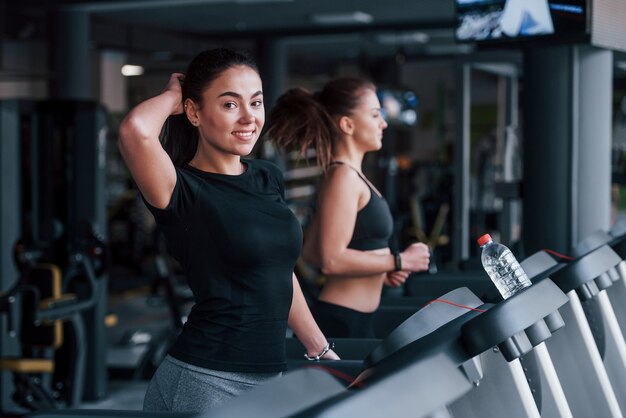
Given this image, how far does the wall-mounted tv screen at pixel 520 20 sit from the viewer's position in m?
3.27

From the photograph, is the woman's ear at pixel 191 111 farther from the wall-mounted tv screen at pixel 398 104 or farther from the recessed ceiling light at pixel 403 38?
the recessed ceiling light at pixel 403 38

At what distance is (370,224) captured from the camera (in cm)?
285

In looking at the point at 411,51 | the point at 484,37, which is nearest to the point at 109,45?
the point at 411,51

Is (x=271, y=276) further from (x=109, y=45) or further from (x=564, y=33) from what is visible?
(x=109, y=45)

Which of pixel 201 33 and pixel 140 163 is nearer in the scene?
pixel 140 163

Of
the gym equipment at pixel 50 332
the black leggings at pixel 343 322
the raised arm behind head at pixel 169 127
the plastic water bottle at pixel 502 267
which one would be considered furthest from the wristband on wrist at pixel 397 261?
the gym equipment at pixel 50 332

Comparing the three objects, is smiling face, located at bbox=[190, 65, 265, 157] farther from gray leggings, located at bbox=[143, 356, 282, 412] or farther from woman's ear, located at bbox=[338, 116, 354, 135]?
woman's ear, located at bbox=[338, 116, 354, 135]

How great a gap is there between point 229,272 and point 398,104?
9.37 m

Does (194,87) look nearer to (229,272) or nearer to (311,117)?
(229,272)

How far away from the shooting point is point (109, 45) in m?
11.1

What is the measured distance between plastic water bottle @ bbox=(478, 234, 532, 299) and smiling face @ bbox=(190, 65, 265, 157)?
527 mm

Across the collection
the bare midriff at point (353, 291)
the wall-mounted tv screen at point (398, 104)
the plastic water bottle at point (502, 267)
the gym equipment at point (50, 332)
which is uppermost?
the wall-mounted tv screen at point (398, 104)

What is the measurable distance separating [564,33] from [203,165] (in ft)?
5.84

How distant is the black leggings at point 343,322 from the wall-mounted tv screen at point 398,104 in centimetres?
806
